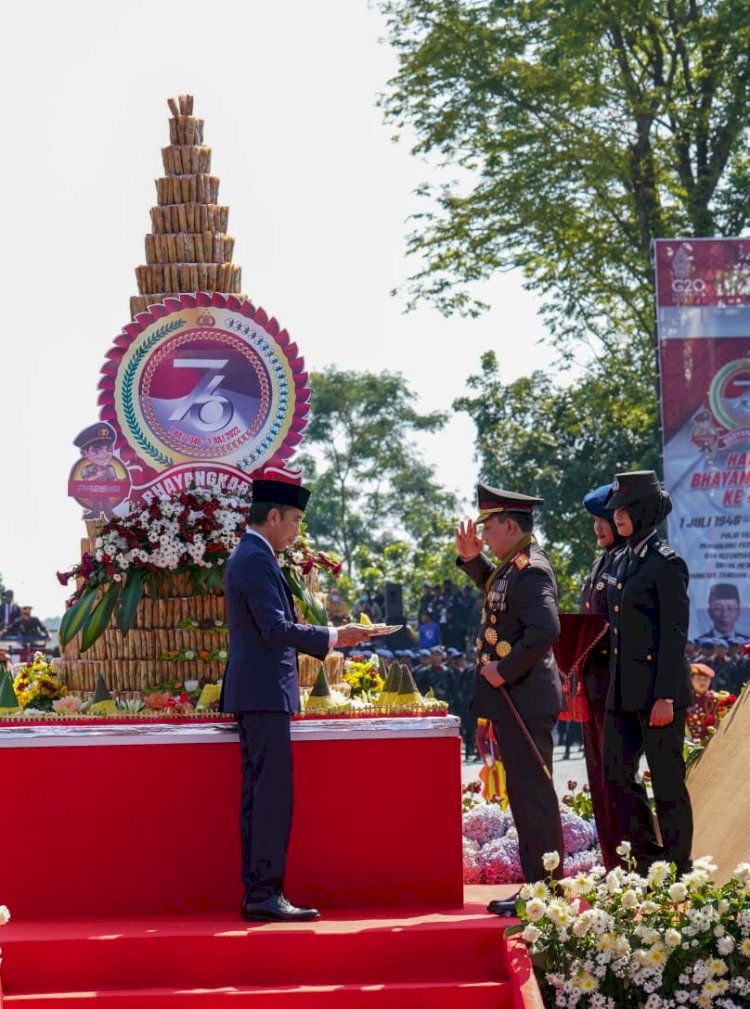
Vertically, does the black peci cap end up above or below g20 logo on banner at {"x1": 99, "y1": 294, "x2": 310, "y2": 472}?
below

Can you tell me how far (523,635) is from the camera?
7.42 metres

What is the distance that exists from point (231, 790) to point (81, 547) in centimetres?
263

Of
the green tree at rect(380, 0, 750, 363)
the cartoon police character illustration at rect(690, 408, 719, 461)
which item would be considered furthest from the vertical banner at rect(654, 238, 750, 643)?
the green tree at rect(380, 0, 750, 363)

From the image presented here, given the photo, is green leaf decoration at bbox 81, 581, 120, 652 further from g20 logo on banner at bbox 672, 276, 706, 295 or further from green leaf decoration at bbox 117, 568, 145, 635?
g20 logo on banner at bbox 672, 276, 706, 295

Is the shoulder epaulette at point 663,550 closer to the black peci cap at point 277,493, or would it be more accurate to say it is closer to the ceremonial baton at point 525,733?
the ceremonial baton at point 525,733

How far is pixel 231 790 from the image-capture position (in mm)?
7695

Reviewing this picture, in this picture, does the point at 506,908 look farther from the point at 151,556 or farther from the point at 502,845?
the point at 151,556

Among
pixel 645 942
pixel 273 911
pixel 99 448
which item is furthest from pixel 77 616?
pixel 645 942

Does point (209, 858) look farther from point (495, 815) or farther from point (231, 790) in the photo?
point (495, 815)

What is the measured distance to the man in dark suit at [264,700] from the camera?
7.22 meters

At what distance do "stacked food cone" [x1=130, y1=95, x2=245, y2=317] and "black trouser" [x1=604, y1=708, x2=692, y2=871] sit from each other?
12.1ft

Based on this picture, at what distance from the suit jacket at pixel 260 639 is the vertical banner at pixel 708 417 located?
12.4 metres

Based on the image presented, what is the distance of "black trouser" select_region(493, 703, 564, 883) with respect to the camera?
24.2 ft

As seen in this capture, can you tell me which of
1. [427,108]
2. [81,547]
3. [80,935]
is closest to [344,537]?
[427,108]
